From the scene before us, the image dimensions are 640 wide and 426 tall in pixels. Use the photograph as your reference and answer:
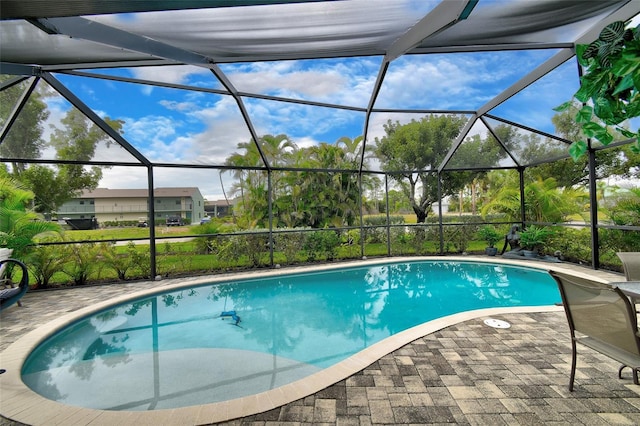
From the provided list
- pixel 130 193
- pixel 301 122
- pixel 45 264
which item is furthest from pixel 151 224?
pixel 301 122

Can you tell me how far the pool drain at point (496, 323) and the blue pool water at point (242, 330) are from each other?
135 centimetres

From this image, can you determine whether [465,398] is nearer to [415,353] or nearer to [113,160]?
[415,353]

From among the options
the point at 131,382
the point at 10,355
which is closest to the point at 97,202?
the point at 10,355

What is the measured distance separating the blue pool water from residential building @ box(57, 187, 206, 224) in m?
3.05

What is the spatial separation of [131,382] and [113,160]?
6.14 meters

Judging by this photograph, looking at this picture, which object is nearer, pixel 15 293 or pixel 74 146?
pixel 15 293

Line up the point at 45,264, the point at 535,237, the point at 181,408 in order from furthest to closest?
the point at 535,237, the point at 45,264, the point at 181,408

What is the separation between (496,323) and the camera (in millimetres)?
4207

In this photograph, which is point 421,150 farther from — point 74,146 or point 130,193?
point 74,146

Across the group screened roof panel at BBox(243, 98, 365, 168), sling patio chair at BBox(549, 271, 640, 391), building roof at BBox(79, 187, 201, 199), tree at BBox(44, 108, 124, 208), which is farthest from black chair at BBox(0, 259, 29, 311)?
sling patio chair at BBox(549, 271, 640, 391)

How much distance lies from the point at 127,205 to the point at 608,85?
10783 mm

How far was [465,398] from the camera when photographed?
2.49 meters

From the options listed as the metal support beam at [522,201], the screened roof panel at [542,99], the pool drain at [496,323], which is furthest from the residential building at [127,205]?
the metal support beam at [522,201]

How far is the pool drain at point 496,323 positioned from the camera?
4.10 m
